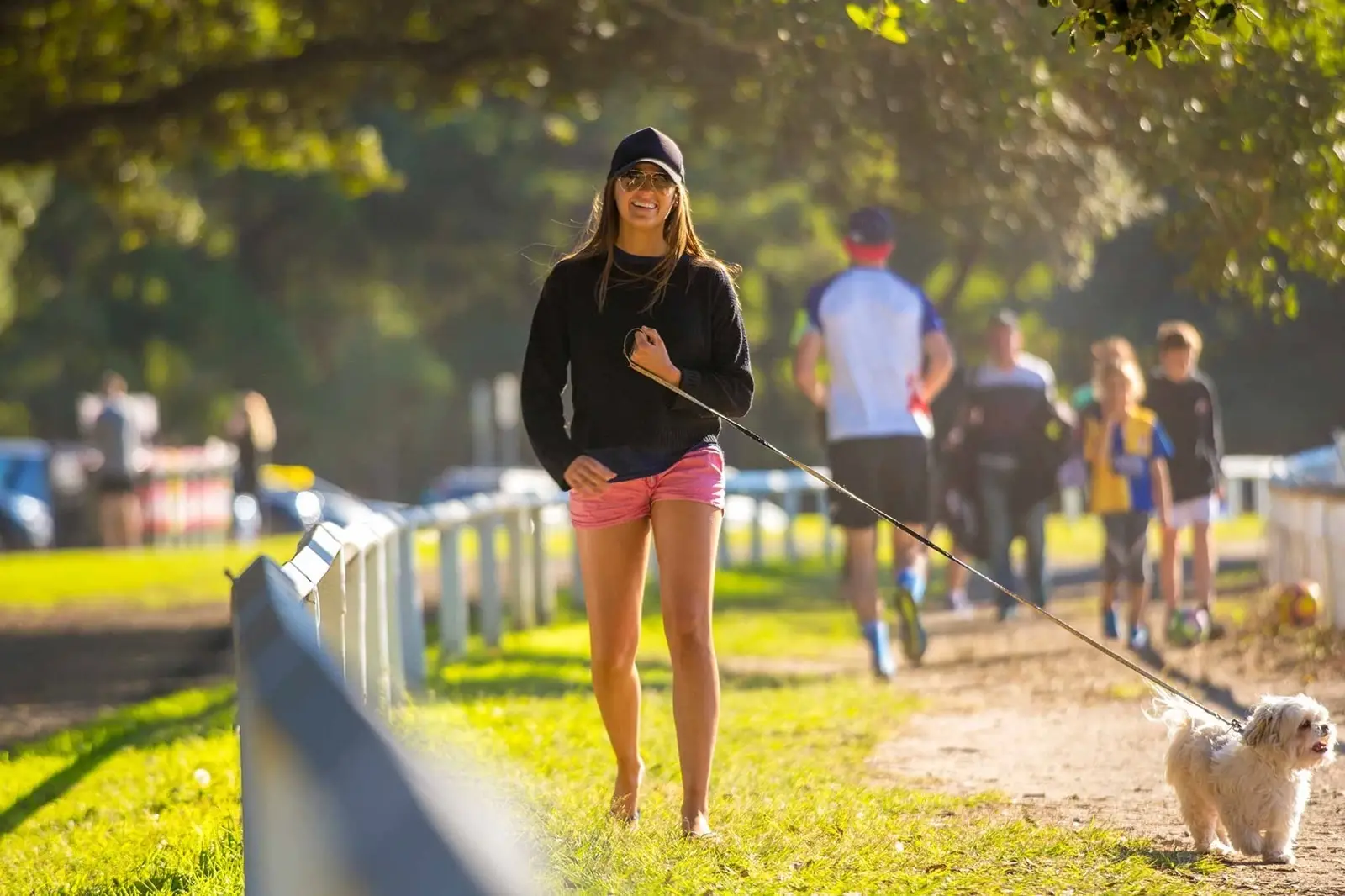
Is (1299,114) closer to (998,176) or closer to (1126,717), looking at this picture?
(1126,717)

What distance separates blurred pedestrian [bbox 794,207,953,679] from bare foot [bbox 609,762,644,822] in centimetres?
429

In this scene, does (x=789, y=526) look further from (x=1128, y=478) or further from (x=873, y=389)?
(x=873, y=389)

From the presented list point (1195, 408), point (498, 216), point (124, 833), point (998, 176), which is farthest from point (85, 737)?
point (498, 216)

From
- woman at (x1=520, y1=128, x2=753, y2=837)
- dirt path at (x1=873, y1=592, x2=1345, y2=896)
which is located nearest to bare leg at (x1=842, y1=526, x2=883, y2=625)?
dirt path at (x1=873, y1=592, x2=1345, y2=896)

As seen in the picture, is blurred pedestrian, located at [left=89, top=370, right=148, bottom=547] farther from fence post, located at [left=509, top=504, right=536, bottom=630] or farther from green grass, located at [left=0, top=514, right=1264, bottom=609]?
fence post, located at [left=509, top=504, right=536, bottom=630]

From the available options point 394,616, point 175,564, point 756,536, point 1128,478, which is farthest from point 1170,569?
point 175,564

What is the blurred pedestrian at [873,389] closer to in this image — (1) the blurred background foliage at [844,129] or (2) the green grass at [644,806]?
(2) the green grass at [644,806]

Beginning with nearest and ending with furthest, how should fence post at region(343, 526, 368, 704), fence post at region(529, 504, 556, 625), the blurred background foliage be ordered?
1. fence post at region(343, 526, 368, 704)
2. the blurred background foliage
3. fence post at region(529, 504, 556, 625)

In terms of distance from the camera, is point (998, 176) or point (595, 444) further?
point (998, 176)

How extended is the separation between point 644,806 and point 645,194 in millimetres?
1912

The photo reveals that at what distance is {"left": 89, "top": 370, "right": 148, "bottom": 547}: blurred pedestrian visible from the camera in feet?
95.4

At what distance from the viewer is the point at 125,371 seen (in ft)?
171

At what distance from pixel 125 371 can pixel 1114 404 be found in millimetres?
42748

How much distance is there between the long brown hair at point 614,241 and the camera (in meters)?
6.08
